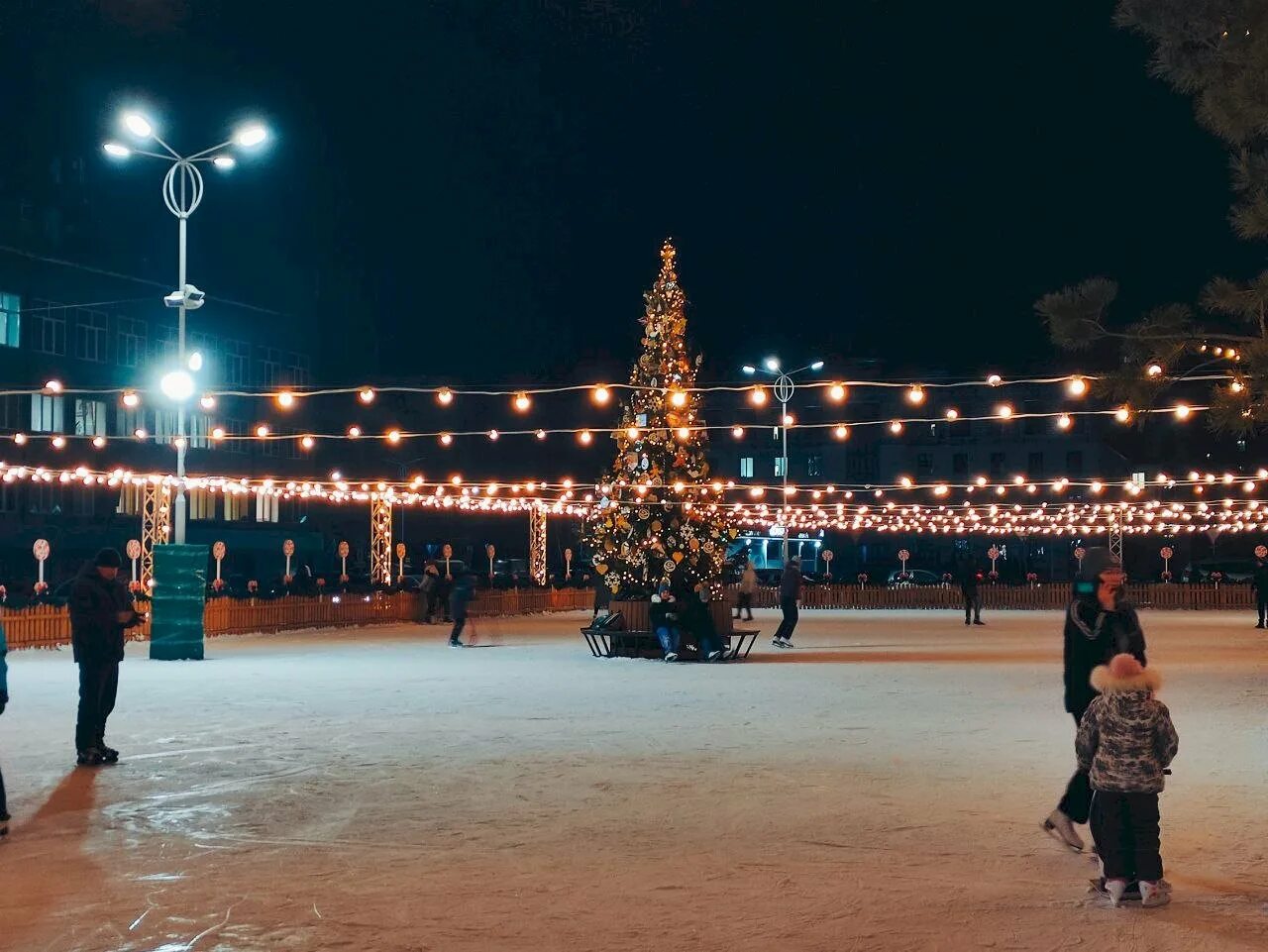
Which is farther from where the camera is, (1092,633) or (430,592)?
(430,592)

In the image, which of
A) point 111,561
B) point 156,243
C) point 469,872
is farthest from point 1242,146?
point 156,243

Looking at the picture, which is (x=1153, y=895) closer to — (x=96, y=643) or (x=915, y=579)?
(x=96, y=643)

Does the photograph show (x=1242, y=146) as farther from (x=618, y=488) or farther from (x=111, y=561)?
(x=618, y=488)

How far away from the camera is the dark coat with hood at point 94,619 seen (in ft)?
40.9

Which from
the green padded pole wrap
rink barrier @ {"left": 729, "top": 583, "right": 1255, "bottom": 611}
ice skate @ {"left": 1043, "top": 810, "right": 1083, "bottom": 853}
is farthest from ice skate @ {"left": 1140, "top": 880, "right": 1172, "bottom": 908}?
rink barrier @ {"left": 729, "top": 583, "right": 1255, "bottom": 611}

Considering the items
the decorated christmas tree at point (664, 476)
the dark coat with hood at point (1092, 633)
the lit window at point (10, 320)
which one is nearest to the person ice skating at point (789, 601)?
the decorated christmas tree at point (664, 476)

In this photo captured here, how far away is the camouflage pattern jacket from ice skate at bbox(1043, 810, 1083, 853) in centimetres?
128

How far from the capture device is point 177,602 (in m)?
26.2

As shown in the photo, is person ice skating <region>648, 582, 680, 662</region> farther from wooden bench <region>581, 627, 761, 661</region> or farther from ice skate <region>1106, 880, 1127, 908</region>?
ice skate <region>1106, 880, 1127, 908</region>

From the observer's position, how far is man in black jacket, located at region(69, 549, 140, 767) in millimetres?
12398

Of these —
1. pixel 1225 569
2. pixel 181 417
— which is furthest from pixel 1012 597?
pixel 181 417

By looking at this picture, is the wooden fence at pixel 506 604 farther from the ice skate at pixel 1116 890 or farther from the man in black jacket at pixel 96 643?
the ice skate at pixel 1116 890

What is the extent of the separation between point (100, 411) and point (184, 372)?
39218mm

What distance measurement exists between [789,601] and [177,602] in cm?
1148
